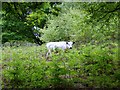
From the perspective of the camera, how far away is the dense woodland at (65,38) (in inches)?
129

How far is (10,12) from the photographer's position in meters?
3.34

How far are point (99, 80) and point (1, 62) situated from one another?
154cm

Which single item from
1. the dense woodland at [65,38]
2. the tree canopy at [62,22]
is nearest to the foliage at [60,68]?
the dense woodland at [65,38]

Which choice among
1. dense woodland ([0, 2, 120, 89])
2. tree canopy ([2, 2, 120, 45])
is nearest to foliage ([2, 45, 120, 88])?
dense woodland ([0, 2, 120, 89])

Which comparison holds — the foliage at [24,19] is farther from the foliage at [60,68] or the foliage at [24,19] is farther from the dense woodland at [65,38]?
the foliage at [60,68]

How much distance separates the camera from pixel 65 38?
3.39 m

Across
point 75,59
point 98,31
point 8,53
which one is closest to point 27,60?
point 8,53

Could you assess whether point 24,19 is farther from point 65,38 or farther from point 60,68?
point 60,68

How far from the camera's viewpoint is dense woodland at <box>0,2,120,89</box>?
129 inches

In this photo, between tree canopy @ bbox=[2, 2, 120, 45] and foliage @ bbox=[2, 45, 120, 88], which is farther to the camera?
tree canopy @ bbox=[2, 2, 120, 45]

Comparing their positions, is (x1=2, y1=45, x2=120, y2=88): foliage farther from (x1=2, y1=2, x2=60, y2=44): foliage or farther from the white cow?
(x1=2, y1=2, x2=60, y2=44): foliage

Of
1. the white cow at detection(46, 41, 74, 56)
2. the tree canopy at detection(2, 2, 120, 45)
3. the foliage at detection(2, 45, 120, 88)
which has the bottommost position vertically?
the foliage at detection(2, 45, 120, 88)

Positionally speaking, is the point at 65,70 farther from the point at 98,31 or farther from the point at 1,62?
the point at 1,62

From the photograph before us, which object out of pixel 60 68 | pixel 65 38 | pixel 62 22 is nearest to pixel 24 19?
pixel 62 22
